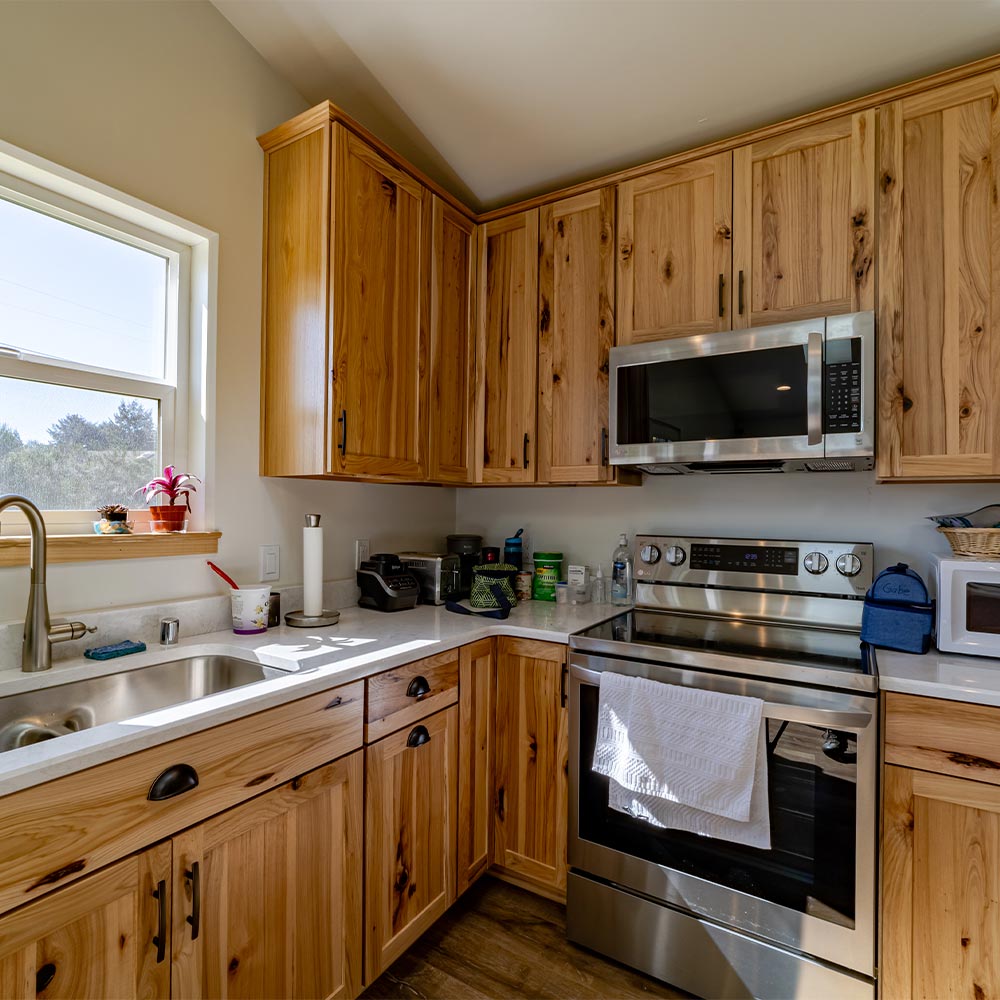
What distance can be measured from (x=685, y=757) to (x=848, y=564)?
85cm

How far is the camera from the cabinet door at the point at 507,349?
7.30 feet

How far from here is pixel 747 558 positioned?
200 centimetres

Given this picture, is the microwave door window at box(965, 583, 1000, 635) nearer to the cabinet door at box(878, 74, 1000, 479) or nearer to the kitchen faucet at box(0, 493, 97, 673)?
the cabinet door at box(878, 74, 1000, 479)

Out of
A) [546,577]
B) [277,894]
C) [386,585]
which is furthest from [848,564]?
[277,894]

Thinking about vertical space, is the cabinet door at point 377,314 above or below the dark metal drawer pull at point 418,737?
above

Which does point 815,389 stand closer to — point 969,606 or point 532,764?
point 969,606

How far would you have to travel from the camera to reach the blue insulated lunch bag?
1491 millimetres

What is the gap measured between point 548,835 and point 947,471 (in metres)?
1.52

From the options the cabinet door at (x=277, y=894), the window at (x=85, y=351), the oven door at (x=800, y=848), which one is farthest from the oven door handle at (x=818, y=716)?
the window at (x=85, y=351)

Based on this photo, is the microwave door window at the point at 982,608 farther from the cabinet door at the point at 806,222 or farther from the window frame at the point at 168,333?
the window frame at the point at 168,333

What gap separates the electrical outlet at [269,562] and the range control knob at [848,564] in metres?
1.79

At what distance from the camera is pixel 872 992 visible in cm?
132

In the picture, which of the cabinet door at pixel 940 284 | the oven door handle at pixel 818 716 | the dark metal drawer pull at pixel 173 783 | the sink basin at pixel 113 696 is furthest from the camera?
the cabinet door at pixel 940 284

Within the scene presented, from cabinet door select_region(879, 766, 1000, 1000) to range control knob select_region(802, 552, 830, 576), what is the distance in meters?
0.69
